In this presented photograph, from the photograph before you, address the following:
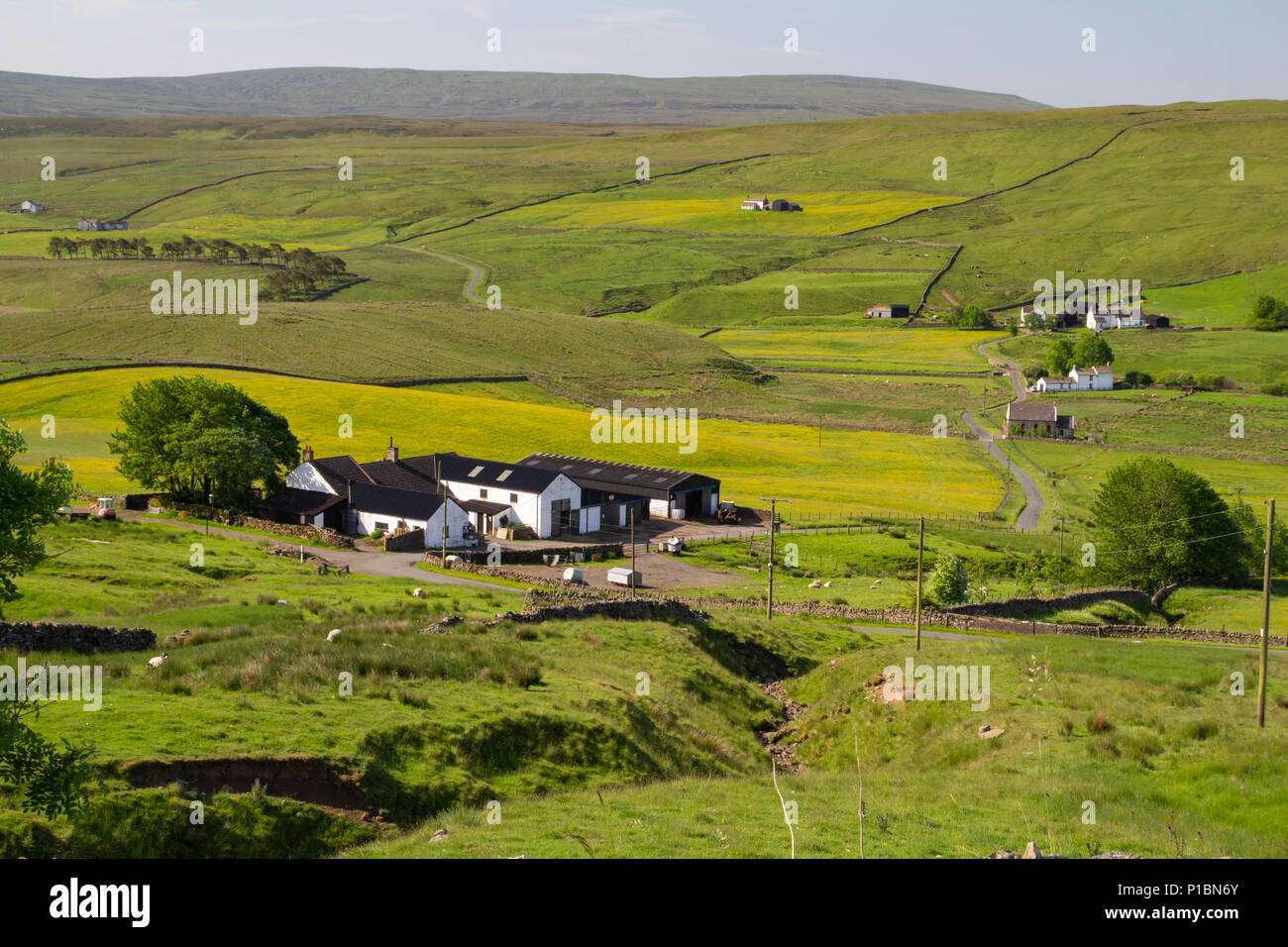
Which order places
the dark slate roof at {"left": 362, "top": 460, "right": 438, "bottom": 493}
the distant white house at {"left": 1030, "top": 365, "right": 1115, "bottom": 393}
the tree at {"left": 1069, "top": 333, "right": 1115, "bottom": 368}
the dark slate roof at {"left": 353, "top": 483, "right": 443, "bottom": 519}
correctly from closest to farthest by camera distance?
the dark slate roof at {"left": 353, "top": 483, "right": 443, "bottom": 519}, the dark slate roof at {"left": 362, "top": 460, "right": 438, "bottom": 493}, the distant white house at {"left": 1030, "top": 365, "right": 1115, "bottom": 393}, the tree at {"left": 1069, "top": 333, "right": 1115, "bottom": 368}

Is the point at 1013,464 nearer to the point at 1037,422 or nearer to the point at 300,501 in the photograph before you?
the point at 1037,422

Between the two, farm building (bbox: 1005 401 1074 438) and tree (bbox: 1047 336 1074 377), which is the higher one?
tree (bbox: 1047 336 1074 377)

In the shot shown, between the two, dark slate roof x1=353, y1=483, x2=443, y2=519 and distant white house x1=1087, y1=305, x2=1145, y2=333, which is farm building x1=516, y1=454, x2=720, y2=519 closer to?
dark slate roof x1=353, y1=483, x2=443, y2=519

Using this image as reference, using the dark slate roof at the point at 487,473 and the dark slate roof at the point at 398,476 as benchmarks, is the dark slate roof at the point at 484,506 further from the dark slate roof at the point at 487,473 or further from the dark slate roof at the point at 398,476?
the dark slate roof at the point at 398,476

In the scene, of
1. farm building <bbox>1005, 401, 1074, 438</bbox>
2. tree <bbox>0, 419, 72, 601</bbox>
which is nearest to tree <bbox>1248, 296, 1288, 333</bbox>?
farm building <bbox>1005, 401, 1074, 438</bbox>

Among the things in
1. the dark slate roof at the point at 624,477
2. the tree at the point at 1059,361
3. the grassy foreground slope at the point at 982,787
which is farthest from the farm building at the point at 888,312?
the grassy foreground slope at the point at 982,787
